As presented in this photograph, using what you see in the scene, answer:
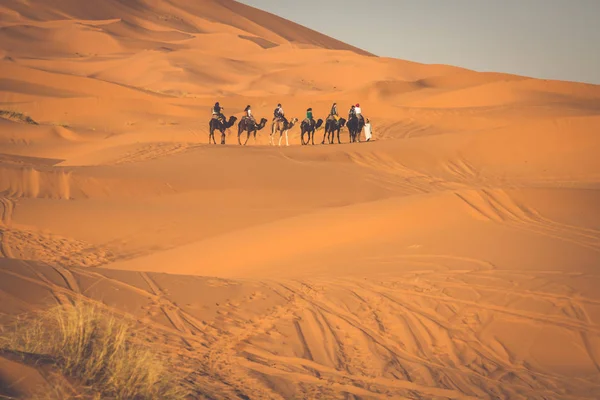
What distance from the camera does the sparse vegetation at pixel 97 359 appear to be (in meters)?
4.57

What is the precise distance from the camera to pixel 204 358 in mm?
6234

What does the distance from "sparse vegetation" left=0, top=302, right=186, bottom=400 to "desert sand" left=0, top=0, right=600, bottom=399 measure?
391 mm

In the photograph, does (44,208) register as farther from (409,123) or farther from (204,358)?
(409,123)

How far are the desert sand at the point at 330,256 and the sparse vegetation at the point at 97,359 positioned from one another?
1.28 ft

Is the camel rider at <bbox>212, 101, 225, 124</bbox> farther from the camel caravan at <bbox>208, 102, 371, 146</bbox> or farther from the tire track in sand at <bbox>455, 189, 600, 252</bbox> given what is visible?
the tire track in sand at <bbox>455, 189, 600, 252</bbox>

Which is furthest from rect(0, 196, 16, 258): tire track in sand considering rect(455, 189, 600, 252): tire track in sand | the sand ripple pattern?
rect(455, 189, 600, 252): tire track in sand

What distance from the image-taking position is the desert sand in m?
6.70

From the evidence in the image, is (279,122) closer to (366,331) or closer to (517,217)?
(517,217)

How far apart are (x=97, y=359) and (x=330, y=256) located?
7350mm

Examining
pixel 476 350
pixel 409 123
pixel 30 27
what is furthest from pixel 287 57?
pixel 476 350

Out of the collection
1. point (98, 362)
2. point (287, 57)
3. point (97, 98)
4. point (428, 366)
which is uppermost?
point (287, 57)

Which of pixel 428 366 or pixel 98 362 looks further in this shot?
pixel 428 366

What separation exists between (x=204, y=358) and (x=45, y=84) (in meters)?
50.9

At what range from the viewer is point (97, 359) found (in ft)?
15.8
